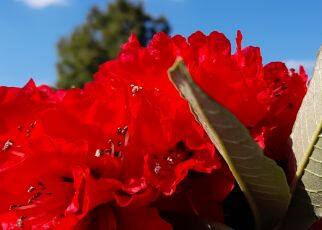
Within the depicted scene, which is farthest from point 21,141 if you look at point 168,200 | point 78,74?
point 78,74

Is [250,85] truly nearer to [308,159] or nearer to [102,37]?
[308,159]

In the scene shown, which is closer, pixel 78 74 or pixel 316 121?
pixel 316 121

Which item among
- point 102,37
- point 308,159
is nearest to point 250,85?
point 308,159

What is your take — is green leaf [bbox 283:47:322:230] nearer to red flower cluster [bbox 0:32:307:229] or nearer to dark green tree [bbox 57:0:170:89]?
red flower cluster [bbox 0:32:307:229]

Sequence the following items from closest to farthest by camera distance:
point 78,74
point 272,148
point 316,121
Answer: point 316,121
point 272,148
point 78,74

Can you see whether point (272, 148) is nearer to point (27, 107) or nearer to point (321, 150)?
point (321, 150)

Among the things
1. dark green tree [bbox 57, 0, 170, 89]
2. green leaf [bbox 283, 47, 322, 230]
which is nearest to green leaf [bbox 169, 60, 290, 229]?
green leaf [bbox 283, 47, 322, 230]
